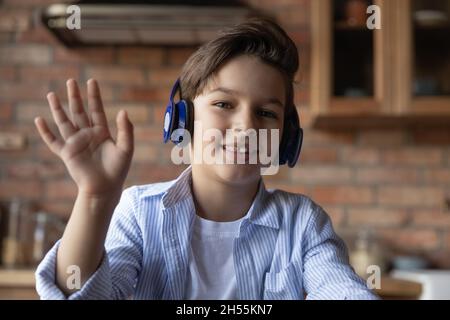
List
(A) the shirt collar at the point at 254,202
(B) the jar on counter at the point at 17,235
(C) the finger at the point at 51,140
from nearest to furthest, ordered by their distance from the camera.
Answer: (C) the finger at the point at 51,140 → (A) the shirt collar at the point at 254,202 → (B) the jar on counter at the point at 17,235

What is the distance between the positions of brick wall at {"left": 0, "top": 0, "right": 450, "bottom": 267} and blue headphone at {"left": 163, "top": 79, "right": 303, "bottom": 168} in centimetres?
152

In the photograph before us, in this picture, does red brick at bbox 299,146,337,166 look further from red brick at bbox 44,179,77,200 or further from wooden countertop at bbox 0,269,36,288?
wooden countertop at bbox 0,269,36,288

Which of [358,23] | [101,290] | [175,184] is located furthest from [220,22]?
[101,290]

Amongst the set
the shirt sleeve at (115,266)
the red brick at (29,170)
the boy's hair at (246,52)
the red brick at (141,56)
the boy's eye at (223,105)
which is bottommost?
the shirt sleeve at (115,266)

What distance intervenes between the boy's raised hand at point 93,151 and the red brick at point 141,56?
1861 millimetres

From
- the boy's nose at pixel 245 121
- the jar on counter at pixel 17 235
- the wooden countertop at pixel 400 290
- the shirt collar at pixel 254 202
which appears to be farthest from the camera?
the jar on counter at pixel 17 235

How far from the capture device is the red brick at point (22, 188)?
2.26m

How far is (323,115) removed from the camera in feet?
6.81

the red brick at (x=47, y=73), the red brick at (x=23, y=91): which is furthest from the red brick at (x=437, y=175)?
the red brick at (x=23, y=91)

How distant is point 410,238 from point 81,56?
1520 mm

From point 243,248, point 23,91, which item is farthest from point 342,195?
point 243,248

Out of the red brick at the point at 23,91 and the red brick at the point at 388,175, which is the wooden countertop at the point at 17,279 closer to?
the red brick at the point at 23,91

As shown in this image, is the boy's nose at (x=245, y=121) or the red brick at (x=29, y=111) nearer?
the boy's nose at (x=245, y=121)

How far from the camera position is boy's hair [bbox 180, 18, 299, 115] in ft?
2.15
